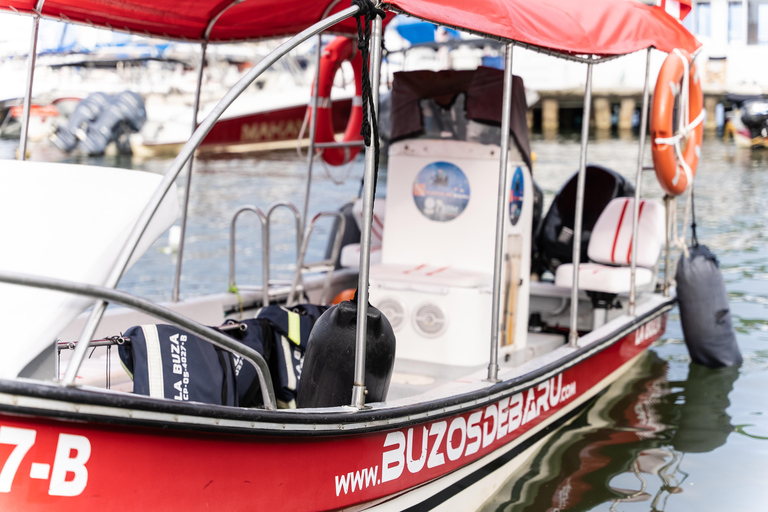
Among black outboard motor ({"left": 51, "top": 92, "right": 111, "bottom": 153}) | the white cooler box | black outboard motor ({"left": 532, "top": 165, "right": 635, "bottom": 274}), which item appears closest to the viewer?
the white cooler box

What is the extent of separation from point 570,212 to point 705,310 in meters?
1.30

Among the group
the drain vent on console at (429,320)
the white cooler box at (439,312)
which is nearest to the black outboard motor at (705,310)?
the white cooler box at (439,312)

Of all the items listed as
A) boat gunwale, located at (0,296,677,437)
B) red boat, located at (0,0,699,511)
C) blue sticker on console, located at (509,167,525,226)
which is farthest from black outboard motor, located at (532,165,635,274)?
boat gunwale, located at (0,296,677,437)

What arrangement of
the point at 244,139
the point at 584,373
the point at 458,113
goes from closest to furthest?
the point at 458,113, the point at 584,373, the point at 244,139

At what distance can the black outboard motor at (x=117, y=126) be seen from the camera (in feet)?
86.1

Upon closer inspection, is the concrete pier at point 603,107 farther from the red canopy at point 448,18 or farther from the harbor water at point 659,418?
the red canopy at point 448,18

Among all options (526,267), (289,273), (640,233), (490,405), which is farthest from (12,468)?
(289,273)

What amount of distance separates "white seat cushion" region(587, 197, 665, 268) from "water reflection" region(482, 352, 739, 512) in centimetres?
103

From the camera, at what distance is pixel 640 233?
20.8 ft

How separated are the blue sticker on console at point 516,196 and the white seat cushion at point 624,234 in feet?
4.31

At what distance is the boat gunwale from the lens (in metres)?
2.32

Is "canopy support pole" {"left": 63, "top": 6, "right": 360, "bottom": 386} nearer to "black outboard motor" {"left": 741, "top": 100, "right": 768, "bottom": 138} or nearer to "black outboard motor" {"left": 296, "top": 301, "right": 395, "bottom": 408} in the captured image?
"black outboard motor" {"left": 296, "top": 301, "right": 395, "bottom": 408}

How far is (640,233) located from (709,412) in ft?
4.46

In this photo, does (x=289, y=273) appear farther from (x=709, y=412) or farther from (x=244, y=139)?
(x=244, y=139)
